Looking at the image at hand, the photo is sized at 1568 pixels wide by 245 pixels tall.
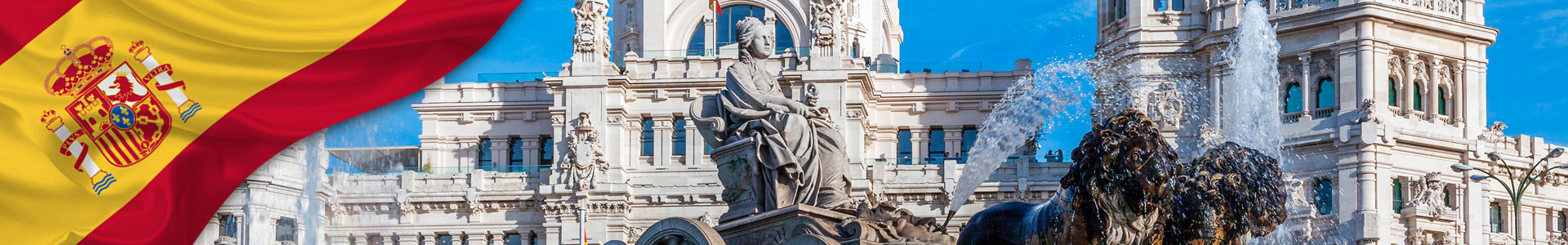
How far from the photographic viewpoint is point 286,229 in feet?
66.4

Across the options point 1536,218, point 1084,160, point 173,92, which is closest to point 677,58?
point 1536,218

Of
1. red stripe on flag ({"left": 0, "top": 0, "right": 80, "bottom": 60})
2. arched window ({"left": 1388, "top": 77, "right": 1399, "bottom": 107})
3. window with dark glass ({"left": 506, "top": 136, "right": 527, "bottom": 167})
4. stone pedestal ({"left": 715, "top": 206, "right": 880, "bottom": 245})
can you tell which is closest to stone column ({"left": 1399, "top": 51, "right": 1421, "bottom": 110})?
arched window ({"left": 1388, "top": 77, "right": 1399, "bottom": 107})

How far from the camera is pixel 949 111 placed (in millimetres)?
75250

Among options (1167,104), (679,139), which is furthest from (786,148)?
(679,139)

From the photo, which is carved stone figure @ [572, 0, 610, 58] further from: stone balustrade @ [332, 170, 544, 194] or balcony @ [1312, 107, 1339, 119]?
balcony @ [1312, 107, 1339, 119]

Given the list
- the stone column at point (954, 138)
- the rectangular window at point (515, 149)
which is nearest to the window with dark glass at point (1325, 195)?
the stone column at point (954, 138)

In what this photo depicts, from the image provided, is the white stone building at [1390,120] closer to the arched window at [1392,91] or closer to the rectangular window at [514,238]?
the arched window at [1392,91]

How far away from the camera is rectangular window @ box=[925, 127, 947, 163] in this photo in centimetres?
7556

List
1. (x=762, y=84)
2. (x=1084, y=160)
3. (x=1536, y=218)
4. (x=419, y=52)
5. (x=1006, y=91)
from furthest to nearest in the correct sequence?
(x=1006, y=91) < (x=1536, y=218) < (x=762, y=84) < (x=1084, y=160) < (x=419, y=52)

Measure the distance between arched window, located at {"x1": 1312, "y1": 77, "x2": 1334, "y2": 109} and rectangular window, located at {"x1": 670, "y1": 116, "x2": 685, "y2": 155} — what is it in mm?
19349

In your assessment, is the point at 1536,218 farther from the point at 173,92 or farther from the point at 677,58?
the point at 173,92

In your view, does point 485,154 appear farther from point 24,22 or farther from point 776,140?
point 24,22

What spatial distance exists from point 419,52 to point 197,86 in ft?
4.39

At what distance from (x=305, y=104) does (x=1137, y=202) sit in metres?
8.48
